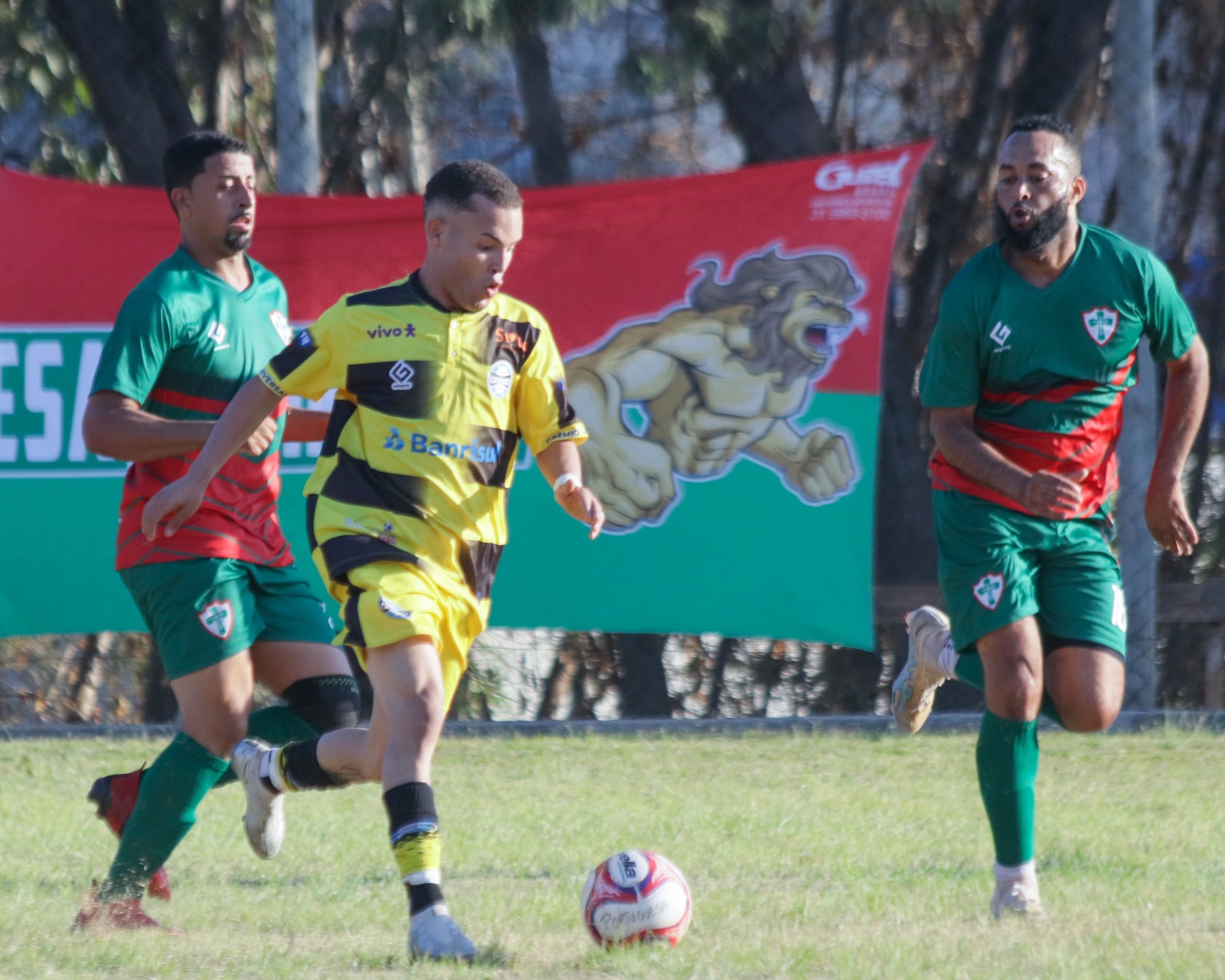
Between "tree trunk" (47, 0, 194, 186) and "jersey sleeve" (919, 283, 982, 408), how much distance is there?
472 centimetres

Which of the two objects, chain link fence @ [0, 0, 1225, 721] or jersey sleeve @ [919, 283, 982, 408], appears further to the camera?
chain link fence @ [0, 0, 1225, 721]

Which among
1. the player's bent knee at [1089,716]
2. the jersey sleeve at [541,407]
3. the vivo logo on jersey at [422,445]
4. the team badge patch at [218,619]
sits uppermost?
the jersey sleeve at [541,407]

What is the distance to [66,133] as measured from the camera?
8.17 meters

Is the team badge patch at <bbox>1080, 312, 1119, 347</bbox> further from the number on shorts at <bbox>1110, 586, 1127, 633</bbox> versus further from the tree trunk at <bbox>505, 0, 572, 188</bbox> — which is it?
the tree trunk at <bbox>505, 0, 572, 188</bbox>

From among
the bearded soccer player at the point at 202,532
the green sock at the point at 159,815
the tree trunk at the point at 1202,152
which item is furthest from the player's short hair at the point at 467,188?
the tree trunk at the point at 1202,152

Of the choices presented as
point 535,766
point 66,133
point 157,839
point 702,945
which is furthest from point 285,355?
point 66,133

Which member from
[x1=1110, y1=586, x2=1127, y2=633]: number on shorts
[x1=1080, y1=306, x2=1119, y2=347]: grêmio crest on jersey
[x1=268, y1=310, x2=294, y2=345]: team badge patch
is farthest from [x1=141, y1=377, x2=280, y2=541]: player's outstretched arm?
[x1=1110, y1=586, x2=1127, y2=633]: number on shorts

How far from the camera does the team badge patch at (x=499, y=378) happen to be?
150 inches

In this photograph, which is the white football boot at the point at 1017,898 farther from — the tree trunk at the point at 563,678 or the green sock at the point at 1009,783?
the tree trunk at the point at 563,678

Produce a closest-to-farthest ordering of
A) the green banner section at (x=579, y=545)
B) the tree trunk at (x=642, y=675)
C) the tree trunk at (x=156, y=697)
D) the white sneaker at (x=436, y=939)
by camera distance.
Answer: the white sneaker at (x=436, y=939) → the green banner section at (x=579, y=545) → the tree trunk at (x=642, y=675) → the tree trunk at (x=156, y=697)

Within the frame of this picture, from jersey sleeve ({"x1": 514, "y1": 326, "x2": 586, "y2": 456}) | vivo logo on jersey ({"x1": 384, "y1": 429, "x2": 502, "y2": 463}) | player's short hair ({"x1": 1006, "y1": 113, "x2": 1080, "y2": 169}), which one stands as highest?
player's short hair ({"x1": 1006, "y1": 113, "x2": 1080, "y2": 169})

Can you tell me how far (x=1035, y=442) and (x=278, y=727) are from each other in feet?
6.93

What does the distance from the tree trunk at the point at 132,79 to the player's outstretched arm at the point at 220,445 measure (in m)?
4.35

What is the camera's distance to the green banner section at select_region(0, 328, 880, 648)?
6.85m
